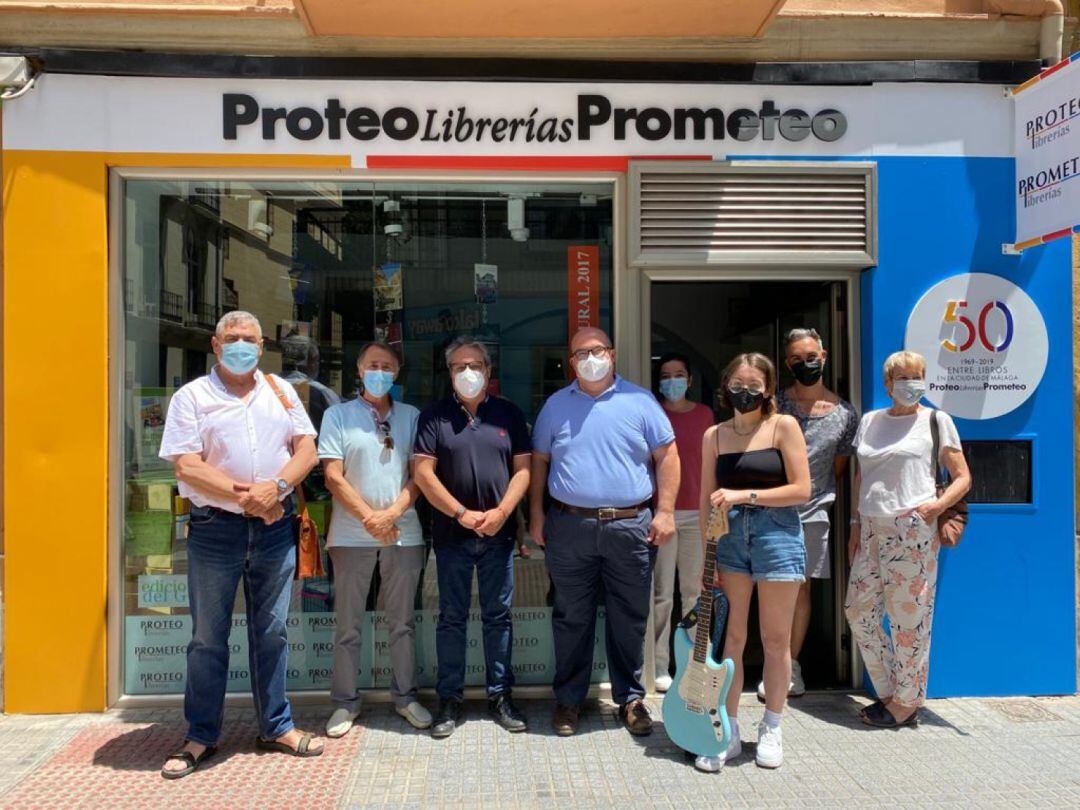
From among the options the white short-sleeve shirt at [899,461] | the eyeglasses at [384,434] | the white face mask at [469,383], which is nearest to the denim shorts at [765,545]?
the white short-sleeve shirt at [899,461]

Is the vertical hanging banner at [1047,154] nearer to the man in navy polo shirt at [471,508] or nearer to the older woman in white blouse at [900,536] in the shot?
the older woman in white blouse at [900,536]

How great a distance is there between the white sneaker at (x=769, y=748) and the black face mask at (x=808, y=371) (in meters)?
1.86

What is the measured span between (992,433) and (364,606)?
369cm

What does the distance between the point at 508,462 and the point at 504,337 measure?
93 centimetres

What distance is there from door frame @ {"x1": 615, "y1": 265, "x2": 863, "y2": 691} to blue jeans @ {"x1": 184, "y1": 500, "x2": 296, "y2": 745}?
2080 millimetres

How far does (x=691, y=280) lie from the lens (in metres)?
5.23

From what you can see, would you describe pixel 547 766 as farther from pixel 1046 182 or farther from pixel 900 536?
pixel 1046 182

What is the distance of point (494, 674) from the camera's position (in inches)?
184

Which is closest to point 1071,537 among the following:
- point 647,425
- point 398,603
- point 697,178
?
point 647,425

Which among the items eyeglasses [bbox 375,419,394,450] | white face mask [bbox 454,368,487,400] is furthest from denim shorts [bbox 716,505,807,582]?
eyeglasses [bbox 375,419,394,450]

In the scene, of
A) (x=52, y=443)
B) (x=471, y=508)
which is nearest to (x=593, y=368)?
(x=471, y=508)

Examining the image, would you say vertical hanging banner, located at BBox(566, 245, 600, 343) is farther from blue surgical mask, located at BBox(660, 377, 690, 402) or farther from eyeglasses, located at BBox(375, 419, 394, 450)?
eyeglasses, located at BBox(375, 419, 394, 450)

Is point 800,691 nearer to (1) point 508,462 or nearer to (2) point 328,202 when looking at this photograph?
(1) point 508,462

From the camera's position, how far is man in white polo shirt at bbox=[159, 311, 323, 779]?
4098 millimetres
